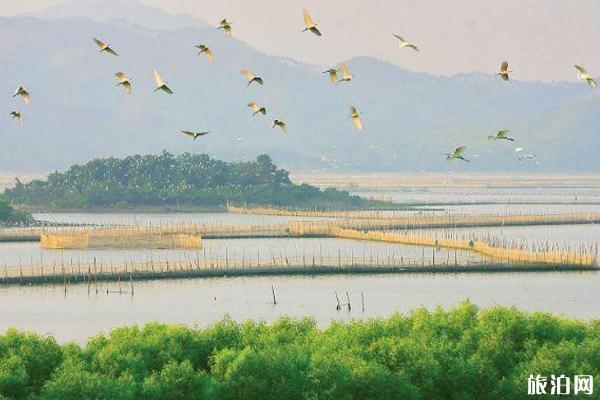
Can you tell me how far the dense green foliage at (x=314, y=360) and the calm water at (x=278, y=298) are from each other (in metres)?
27.6

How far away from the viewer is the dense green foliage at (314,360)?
49.4 m

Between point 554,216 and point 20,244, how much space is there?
196ft

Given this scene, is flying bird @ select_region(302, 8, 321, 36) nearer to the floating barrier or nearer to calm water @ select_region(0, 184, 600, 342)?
calm water @ select_region(0, 184, 600, 342)

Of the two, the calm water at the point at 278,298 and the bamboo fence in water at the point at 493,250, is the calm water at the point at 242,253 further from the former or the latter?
the calm water at the point at 278,298

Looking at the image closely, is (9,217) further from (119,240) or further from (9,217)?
(119,240)

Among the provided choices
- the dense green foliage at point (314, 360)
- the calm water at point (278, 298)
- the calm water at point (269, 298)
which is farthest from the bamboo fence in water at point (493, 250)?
the dense green foliage at point (314, 360)

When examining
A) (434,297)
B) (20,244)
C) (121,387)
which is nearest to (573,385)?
(121,387)

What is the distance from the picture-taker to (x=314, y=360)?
50312 millimetres

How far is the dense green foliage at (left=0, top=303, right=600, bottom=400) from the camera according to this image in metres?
49.4

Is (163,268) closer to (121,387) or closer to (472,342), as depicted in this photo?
(472,342)

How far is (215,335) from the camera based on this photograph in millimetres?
56719

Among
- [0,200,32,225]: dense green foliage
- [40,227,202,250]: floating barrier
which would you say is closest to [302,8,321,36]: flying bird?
[40,227,202,250]: floating barrier

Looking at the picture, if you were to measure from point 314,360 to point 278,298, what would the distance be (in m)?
50.6

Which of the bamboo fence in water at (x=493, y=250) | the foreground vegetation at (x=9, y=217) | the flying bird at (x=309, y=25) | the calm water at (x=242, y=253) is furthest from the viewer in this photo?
the foreground vegetation at (x=9, y=217)
